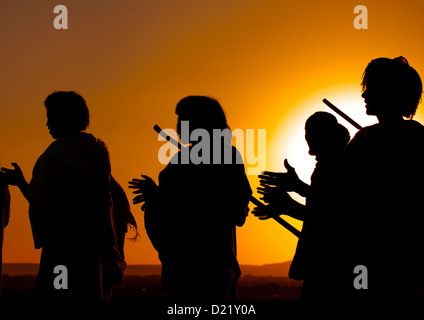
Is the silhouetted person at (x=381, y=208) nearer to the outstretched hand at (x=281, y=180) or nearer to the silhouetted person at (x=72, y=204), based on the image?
the outstretched hand at (x=281, y=180)

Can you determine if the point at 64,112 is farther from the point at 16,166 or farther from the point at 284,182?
the point at 284,182

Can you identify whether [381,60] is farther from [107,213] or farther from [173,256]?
[107,213]

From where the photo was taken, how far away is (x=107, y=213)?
19.1 ft

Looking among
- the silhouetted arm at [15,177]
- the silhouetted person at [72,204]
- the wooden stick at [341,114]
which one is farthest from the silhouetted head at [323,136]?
the silhouetted arm at [15,177]

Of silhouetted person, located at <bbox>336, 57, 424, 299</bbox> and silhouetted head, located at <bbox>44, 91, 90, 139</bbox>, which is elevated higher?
silhouetted head, located at <bbox>44, 91, 90, 139</bbox>

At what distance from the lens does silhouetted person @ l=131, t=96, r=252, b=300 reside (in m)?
5.07

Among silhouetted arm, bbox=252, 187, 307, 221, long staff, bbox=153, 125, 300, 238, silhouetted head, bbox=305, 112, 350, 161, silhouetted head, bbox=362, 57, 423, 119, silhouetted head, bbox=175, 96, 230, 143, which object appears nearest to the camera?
silhouetted arm, bbox=252, 187, 307, 221

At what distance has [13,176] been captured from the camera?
5.78m

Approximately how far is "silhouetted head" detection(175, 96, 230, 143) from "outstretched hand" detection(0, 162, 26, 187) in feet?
4.91

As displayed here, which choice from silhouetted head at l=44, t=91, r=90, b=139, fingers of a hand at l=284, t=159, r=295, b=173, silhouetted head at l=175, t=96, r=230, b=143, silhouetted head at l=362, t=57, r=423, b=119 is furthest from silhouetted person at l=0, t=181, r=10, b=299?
silhouetted head at l=362, t=57, r=423, b=119

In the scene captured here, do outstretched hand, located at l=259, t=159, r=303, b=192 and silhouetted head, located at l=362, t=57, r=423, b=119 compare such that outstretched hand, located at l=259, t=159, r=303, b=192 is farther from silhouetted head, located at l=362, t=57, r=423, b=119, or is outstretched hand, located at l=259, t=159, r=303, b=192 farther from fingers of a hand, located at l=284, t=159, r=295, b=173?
silhouetted head, located at l=362, t=57, r=423, b=119

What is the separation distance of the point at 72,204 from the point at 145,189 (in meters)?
0.77

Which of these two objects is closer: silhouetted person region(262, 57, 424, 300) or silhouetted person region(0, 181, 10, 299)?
silhouetted person region(262, 57, 424, 300)
